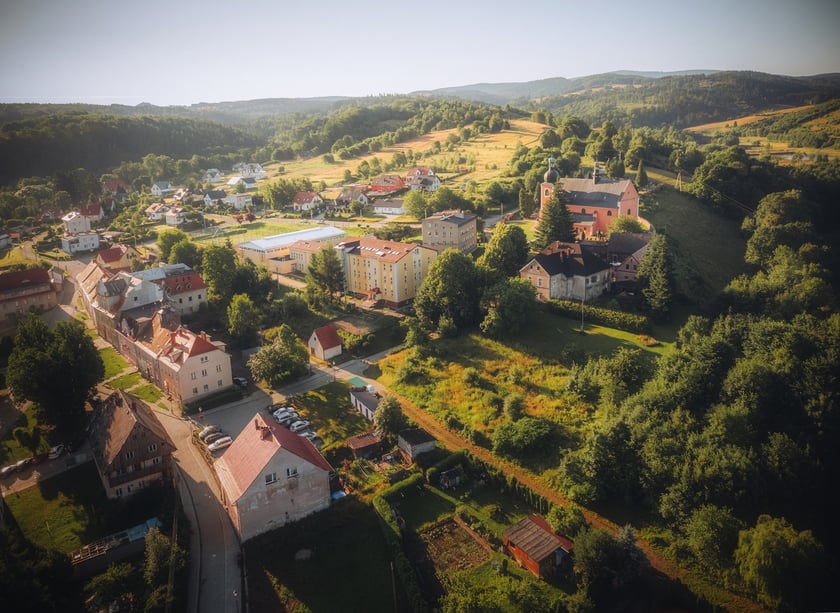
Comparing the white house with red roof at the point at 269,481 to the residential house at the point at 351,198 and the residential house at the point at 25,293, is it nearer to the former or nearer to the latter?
the residential house at the point at 25,293

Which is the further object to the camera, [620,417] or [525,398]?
[525,398]

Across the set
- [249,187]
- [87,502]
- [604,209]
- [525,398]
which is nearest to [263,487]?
[87,502]

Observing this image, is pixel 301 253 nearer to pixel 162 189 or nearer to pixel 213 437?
pixel 213 437

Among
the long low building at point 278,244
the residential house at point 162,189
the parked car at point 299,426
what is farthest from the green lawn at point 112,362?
the residential house at point 162,189

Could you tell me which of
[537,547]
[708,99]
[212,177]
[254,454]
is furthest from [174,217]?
[708,99]

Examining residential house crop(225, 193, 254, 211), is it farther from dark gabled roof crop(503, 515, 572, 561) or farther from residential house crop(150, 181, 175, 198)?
dark gabled roof crop(503, 515, 572, 561)

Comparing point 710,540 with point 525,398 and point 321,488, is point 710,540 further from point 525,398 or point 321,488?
point 321,488

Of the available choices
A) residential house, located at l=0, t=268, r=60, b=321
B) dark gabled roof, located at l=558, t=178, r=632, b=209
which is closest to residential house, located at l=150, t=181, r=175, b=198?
residential house, located at l=0, t=268, r=60, b=321
